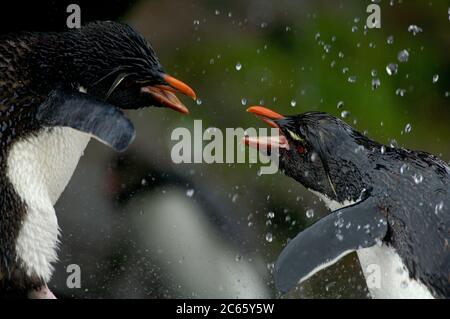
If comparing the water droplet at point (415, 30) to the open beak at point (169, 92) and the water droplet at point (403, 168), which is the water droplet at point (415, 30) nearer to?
the open beak at point (169, 92)

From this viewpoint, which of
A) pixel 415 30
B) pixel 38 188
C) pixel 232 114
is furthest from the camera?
pixel 415 30

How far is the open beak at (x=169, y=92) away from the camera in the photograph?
1.85m

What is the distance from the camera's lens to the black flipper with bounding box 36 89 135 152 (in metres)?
1.63

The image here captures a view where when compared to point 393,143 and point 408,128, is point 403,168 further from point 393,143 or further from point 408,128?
point 408,128

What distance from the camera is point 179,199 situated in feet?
10.8

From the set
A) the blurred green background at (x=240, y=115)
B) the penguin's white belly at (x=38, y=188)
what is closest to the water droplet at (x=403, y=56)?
the blurred green background at (x=240, y=115)

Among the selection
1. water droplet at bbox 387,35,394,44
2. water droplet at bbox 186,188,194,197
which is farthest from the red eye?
water droplet at bbox 387,35,394,44

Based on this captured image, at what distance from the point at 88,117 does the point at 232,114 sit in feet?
5.72

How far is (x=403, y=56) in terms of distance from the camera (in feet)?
11.3

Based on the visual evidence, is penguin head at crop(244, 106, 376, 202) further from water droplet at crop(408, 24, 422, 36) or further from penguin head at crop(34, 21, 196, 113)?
water droplet at crop(408, 24, 422, 36)

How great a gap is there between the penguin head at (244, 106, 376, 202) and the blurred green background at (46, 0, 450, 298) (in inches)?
48.8

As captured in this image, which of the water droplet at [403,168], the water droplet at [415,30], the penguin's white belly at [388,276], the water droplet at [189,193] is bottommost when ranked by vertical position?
the penguin's white belly at [388,276]

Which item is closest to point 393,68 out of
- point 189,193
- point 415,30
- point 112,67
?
point 415,30

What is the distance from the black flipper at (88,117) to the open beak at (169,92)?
0.62 ft
